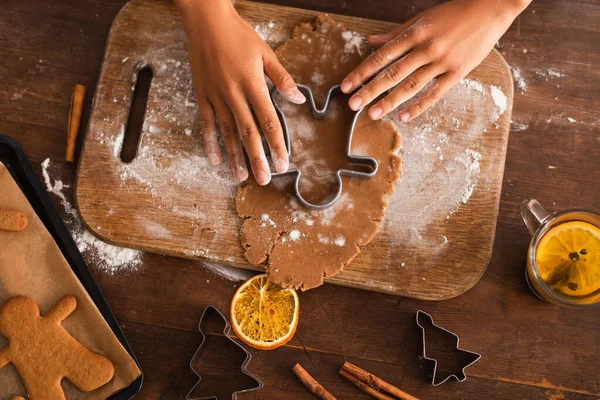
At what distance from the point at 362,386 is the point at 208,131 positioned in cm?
88

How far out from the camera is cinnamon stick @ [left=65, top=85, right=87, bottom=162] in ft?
5.43

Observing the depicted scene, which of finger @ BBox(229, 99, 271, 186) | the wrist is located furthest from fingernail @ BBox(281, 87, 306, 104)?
the wrist

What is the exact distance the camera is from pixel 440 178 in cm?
158

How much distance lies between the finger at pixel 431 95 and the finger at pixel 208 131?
56 centimetres

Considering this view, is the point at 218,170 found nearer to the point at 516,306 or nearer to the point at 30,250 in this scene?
the point at 30,250

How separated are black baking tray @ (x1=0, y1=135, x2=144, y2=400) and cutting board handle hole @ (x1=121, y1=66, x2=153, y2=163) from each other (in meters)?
0.27

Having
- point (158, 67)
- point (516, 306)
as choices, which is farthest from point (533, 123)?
point (158, 67)

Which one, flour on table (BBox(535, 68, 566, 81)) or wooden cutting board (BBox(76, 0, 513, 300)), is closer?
wooden cutting board (BBox(76, 0, 513, 300))

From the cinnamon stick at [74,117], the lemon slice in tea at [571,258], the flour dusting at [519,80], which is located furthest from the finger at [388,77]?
the cinnamon stick at [74,117]

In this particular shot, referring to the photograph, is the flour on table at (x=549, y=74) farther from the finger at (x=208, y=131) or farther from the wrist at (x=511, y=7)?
the finger at (x=208, y=131)

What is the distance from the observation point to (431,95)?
1559 mm

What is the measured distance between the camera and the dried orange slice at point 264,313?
1.52m

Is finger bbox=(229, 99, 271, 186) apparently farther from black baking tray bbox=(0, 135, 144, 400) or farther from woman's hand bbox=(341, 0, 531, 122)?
black baking tray bbox=(0, 135, 144, 400)

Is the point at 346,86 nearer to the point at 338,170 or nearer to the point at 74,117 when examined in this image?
the point at 338,170
